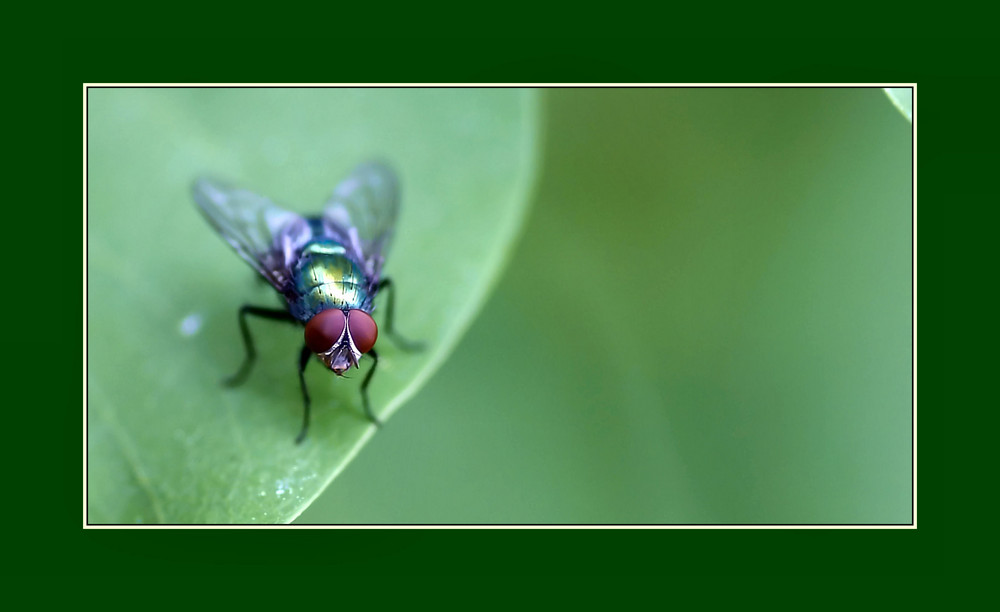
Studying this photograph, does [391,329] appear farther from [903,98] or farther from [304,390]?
[903,98]

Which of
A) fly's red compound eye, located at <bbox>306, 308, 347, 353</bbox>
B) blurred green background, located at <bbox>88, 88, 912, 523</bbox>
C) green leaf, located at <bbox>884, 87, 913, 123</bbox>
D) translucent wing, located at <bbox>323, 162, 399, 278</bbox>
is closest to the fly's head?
fly's red compound eye, located at <bbox>306, 308, 347, 353</bbox>

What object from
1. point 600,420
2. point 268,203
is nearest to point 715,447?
point 600,420

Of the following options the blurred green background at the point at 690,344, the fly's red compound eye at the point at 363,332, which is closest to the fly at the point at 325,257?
the fly's red compound eye at the point at 363,332

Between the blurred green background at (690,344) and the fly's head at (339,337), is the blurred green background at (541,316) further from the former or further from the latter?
the fly's head at (339,337)

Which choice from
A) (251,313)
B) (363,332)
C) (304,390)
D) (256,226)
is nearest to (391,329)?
(363,332)

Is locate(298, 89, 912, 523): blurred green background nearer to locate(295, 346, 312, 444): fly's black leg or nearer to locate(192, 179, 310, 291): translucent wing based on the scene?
locate(295, 346, 312, 444): fly's black leg

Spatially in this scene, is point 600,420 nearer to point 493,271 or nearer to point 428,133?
point 493,271
